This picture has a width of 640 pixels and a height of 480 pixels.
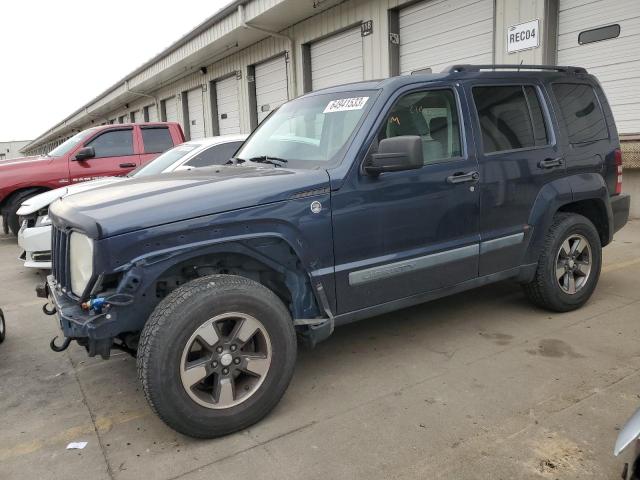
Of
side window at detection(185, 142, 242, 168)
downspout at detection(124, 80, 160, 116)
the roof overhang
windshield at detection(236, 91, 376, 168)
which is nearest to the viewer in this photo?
windshield at detection(236, 91, 376, 168)

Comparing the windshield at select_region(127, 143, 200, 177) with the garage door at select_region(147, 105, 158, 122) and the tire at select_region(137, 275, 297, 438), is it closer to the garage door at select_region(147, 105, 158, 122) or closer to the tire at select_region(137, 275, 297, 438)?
the tire at select_region(137, 275, 297, 438)

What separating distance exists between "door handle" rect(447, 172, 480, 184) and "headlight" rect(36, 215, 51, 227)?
4.72 m

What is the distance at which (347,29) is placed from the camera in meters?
12.7

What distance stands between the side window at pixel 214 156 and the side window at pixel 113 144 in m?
3.05

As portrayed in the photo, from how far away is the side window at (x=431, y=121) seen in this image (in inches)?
142

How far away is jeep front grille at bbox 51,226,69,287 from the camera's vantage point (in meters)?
3.06

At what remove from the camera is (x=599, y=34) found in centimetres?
823

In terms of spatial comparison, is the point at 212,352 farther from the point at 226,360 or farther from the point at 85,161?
the point at 85,161

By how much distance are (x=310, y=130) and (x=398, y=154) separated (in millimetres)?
905

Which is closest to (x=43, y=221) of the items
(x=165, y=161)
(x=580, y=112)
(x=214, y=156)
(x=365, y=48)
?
(x=165, y=161)

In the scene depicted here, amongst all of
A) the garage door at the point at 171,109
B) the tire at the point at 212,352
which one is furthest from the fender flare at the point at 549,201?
the garage door at the point at 171,109

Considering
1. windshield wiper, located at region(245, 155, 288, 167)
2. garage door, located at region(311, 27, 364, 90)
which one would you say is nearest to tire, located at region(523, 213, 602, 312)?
windshield wiper, located at region(245, 155, 288, 167)

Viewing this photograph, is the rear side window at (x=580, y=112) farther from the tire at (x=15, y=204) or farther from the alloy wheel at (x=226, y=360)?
the tire at (x=15, y=204)

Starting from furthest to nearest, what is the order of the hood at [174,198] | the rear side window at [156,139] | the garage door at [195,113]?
the garage door at [195,113], the rear side window at [156,139], the hood at [174,198]
